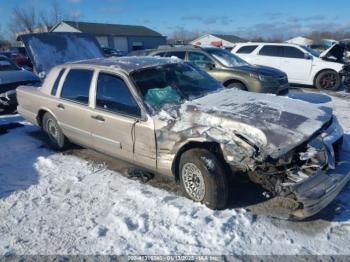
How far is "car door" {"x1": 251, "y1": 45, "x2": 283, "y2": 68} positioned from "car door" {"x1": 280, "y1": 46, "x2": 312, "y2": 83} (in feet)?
0.60

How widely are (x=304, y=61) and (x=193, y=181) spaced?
9.98 meters

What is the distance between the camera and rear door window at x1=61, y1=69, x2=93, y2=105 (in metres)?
5.01

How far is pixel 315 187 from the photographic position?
10.6 ft

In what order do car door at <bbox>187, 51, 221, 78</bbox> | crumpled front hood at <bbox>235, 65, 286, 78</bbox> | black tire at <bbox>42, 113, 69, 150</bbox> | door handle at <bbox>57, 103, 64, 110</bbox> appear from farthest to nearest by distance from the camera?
car door at <bbox>187, 51, 221, 78</bbox>
crumpled front hood at <bbox>235, 65, 286, 78</bbox>
black tire at <bbox>42, 113, 69, 150</bbox>
door handle at <bbox>57, 103, 64, 110</bbox>

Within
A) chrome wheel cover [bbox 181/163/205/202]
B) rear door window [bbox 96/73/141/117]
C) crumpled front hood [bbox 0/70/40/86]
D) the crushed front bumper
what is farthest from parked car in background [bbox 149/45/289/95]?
chrome wheel cover [bbox 181/163/205/202]

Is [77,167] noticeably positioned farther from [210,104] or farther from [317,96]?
[317,96]

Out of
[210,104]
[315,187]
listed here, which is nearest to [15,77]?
[210,104]

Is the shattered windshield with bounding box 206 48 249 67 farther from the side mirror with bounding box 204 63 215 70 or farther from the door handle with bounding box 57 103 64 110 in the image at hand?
the door handle with bounding box 57 103 64 110

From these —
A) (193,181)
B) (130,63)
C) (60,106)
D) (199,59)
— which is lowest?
(193,181)

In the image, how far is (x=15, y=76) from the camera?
9.40m

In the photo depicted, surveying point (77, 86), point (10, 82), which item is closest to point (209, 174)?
point (77, 86)

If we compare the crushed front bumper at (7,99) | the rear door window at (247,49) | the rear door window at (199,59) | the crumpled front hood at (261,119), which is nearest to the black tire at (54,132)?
the crumpled front hood at (261,119)

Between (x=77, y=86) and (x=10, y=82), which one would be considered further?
(x=10, y=82)

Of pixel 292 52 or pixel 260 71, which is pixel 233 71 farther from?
pixel 292 52
